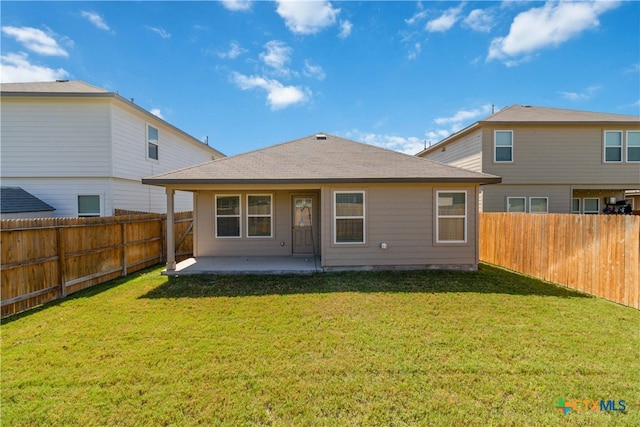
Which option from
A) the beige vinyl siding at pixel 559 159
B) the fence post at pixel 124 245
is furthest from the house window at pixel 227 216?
the beige vinyl siding at pixel 559 159

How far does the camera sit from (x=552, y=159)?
11969 mm

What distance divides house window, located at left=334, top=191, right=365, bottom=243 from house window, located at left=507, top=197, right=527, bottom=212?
8239mm

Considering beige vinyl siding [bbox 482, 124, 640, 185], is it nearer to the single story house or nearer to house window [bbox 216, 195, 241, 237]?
the single story house

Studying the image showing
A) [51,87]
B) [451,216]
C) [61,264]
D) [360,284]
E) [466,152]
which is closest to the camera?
[61,264]

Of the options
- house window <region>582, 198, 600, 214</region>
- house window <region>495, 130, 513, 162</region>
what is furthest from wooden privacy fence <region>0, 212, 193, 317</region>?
house window <region>582, 198, 600, 214</region>

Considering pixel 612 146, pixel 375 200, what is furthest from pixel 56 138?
pixel 612 146

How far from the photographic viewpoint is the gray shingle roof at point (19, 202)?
888cm

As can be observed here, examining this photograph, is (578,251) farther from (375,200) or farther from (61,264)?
(61,264)

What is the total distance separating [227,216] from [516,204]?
11992 mm

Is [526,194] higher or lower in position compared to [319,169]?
lower

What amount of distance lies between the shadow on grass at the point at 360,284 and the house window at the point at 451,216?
99cm

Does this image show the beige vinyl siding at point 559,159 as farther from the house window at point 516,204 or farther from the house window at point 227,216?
the house window at point 227,216

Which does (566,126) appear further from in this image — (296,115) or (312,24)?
(296,115)

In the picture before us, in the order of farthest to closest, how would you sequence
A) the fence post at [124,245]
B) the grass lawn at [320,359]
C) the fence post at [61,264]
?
the fence post at [124,245] → the fence post at [61,264] → the grass lawn at [320,359]
